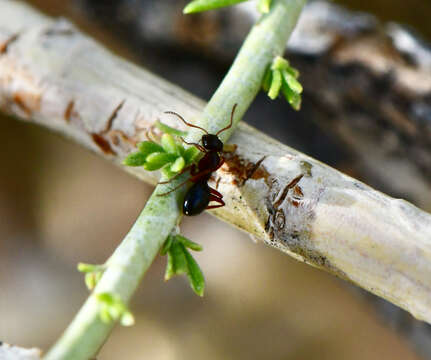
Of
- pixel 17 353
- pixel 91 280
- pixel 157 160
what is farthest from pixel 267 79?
pixel 17 353

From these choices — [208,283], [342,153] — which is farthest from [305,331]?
[342,153]

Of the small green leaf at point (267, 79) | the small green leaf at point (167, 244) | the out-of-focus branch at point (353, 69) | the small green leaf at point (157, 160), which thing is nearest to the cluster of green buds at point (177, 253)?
the small green leaf at point (167, 244)

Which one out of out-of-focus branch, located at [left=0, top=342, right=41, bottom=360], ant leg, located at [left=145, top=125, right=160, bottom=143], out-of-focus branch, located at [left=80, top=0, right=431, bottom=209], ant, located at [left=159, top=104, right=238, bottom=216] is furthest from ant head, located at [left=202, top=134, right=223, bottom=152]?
out-of-focus branch, located at [left=80, top=0, right=431, bottom=209]

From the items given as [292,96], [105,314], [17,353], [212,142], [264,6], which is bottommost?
[17,353]

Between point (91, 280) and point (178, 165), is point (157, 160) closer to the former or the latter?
point (178, 165)

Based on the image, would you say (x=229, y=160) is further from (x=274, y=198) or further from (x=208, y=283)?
(x=208, y=283)

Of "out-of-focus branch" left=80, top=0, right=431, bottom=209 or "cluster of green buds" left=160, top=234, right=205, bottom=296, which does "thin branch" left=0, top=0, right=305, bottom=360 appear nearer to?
"cluster of green buds" left=160, top=234, right=205, bottom=296
